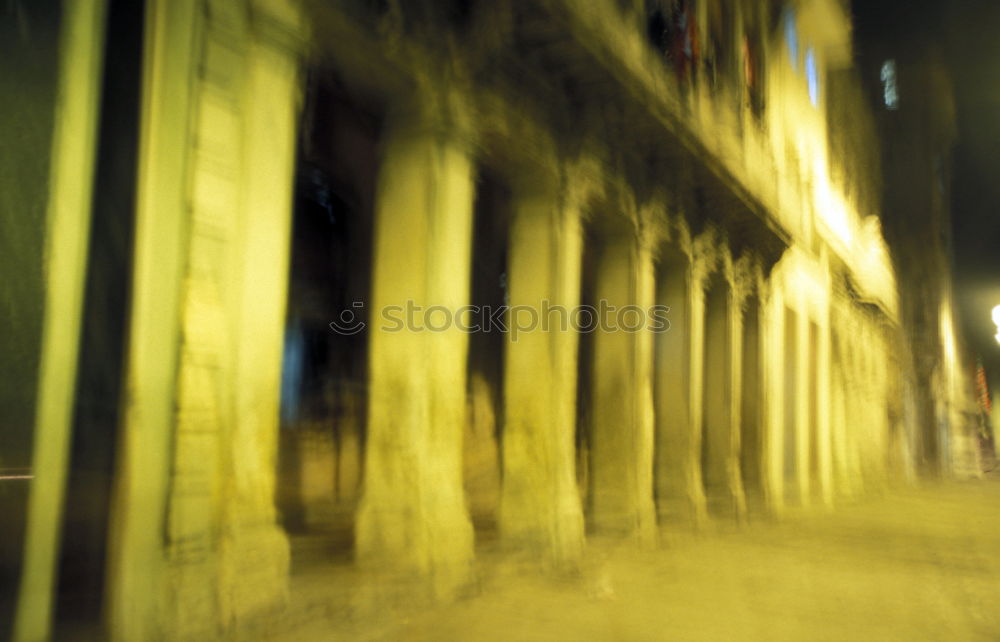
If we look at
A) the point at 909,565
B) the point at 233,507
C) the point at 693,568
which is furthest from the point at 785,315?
the point at 233,507

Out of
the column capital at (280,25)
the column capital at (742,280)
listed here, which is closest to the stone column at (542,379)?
the column capital at (280,25)

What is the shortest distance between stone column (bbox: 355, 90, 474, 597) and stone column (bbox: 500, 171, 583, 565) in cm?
146

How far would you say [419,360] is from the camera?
247 inches

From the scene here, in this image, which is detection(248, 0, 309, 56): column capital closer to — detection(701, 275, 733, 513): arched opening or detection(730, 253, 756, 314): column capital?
detection(701, 275, 733, 513): arched opening

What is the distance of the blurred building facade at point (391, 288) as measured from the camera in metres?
4.23

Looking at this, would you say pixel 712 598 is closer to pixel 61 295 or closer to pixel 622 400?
pixel 622 400

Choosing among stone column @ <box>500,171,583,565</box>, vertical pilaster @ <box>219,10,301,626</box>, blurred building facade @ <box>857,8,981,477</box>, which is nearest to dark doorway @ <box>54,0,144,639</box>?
vertical pilaster @ <box>219,10,301,626</box>

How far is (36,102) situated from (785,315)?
14.6 metres

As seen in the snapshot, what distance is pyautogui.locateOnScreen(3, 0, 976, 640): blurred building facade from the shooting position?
4.23 m

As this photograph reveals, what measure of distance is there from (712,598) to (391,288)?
3.29 m

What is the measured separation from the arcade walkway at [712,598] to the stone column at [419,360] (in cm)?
39

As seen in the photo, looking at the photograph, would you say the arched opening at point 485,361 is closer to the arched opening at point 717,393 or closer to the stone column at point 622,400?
the stone column at point 622,400

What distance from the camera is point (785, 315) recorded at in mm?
16531

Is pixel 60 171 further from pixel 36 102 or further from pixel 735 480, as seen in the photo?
pixel 735 480
